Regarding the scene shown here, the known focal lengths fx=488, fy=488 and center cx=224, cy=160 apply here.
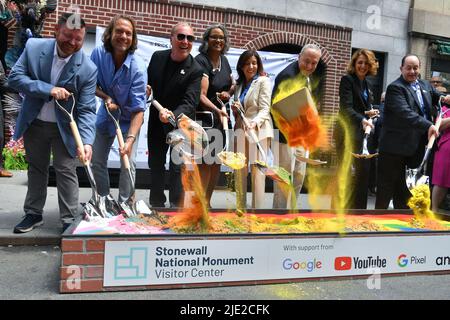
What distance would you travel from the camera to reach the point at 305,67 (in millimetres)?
4688

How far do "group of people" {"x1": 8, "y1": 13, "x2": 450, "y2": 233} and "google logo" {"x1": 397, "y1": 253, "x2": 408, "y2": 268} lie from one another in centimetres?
128

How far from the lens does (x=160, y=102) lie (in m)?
4.66

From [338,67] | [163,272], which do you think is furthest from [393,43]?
[163,272]

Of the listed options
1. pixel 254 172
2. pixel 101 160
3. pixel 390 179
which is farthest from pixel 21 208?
pixel 390 179

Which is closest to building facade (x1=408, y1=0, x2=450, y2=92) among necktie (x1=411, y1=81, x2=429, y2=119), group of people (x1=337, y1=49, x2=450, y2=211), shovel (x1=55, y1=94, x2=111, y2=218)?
group of people (x1=337, y1=49, x2=450, y2=211)

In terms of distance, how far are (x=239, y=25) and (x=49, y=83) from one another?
5.83m

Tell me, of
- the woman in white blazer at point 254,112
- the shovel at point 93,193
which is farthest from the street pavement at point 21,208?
the shovel at point 93,193

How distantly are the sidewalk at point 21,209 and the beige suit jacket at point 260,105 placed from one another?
822 mm

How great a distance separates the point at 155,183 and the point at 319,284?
211 cm

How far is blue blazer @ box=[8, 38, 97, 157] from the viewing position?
157 inches

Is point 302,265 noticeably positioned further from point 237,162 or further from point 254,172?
point 254,172

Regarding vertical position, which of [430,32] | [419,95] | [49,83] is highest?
[430,32]

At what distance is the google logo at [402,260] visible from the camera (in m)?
3.47

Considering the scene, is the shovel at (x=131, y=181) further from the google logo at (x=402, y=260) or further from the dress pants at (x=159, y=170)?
the google logo at (x=402, y=260)
